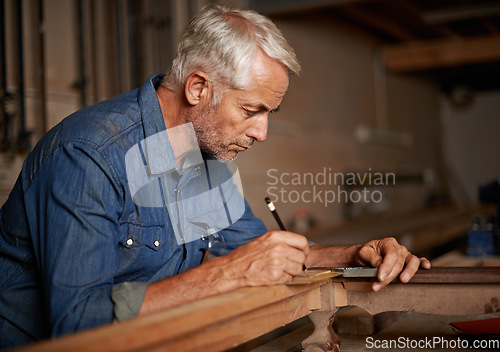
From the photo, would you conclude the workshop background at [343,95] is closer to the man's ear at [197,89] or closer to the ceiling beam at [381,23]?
the ceiling beam at [381,23]

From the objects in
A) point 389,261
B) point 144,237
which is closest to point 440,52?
point 389,261

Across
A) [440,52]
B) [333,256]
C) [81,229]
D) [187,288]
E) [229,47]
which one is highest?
[440,52]

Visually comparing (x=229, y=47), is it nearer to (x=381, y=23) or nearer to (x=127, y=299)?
(x=127, y=299)

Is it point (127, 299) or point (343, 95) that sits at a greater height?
point (343, 95)

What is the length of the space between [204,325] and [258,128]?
0.85 metres

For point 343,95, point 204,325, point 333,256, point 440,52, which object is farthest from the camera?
point 440,52

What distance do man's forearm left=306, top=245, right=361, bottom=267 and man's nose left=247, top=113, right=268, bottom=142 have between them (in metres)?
0.50

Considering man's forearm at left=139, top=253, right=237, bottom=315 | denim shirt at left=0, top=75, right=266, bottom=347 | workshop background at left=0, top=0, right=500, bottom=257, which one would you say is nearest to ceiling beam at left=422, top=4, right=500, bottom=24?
workshop background at left=0, top=0, right=500, bottom=257

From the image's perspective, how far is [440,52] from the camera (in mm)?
7602

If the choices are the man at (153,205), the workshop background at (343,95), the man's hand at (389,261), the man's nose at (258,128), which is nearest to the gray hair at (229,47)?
the man at (153,205)

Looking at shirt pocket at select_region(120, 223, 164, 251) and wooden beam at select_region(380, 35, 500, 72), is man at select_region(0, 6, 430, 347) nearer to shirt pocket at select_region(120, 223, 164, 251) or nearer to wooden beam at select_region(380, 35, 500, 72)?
shirt pocket at select_region(120, 223, 164, 251)

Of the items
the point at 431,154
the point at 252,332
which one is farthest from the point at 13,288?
the point at 431,154

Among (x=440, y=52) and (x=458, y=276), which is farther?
(x=440, y=52)

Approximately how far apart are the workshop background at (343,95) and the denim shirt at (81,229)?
1.51 metres
